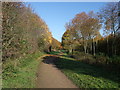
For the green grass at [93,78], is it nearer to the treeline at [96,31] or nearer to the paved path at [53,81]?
the paved path at [53,81]

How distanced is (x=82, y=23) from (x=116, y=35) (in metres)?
8.16

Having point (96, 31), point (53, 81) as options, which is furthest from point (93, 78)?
point (96, 31)

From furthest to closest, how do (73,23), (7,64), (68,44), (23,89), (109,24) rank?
(68,44), (73,23), (109,24), (7,64), (23,89)

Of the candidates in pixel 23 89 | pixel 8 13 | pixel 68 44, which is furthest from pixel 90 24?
pixel 23 89

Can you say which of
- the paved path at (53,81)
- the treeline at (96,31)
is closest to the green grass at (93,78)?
the paved path at (53,81)

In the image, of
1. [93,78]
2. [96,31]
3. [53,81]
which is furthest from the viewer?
[96,31]

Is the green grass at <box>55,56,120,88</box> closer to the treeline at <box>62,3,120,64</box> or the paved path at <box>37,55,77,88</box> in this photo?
the paved path at <box>37,55,77,88</box>

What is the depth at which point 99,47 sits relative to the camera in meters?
24.6

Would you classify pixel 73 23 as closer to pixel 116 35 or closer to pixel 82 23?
pixel 82 23

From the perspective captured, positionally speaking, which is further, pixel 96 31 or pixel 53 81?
pixel 96 31

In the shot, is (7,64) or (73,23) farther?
(73,23)

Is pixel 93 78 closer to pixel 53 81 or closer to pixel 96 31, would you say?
pixel 53 81

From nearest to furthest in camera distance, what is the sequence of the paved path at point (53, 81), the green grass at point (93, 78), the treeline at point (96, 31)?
the paved path at point (53, 81) → the green grass at point (93, 78) → the treeline at point (96, 31)

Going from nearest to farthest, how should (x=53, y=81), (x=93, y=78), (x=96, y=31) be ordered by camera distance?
(x=53, y=81)
(x=93, y=78)
(x=96, y=31)
